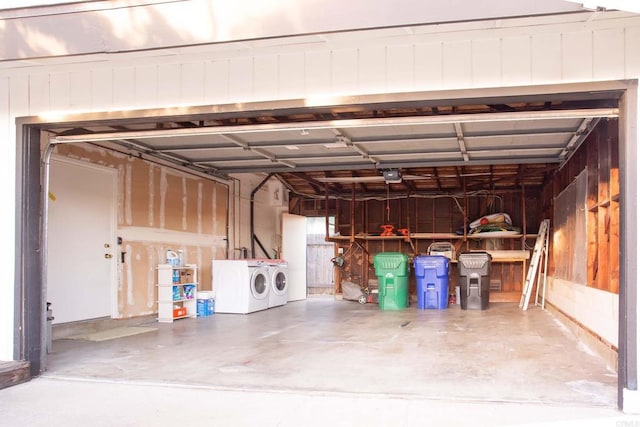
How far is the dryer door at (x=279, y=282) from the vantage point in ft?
33.9

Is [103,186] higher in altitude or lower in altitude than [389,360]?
higher

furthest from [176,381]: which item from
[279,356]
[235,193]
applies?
[235,193]

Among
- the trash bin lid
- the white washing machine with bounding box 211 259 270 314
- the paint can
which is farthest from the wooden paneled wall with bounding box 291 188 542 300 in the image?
the paint can

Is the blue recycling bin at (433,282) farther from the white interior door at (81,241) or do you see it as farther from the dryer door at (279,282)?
the white interior door at (81,241)

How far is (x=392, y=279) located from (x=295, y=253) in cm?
289

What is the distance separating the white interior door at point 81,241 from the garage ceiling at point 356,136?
0.54 meters

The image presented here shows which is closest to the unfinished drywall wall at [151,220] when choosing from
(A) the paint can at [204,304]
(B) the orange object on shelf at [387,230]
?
(A) the paint can at [204,304]

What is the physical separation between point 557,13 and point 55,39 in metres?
3.25

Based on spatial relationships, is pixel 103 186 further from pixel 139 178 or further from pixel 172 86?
pixel 172 86

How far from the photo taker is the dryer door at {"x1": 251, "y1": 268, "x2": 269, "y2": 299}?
943 centimetres

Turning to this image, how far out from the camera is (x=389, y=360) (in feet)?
17.1

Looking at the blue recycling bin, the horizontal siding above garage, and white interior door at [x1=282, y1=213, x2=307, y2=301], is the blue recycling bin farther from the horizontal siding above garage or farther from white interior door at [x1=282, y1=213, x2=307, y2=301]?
the horizontal siding above garage

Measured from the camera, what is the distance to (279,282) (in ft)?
35.1

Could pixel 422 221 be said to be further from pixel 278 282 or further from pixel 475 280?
pixel 278 282
